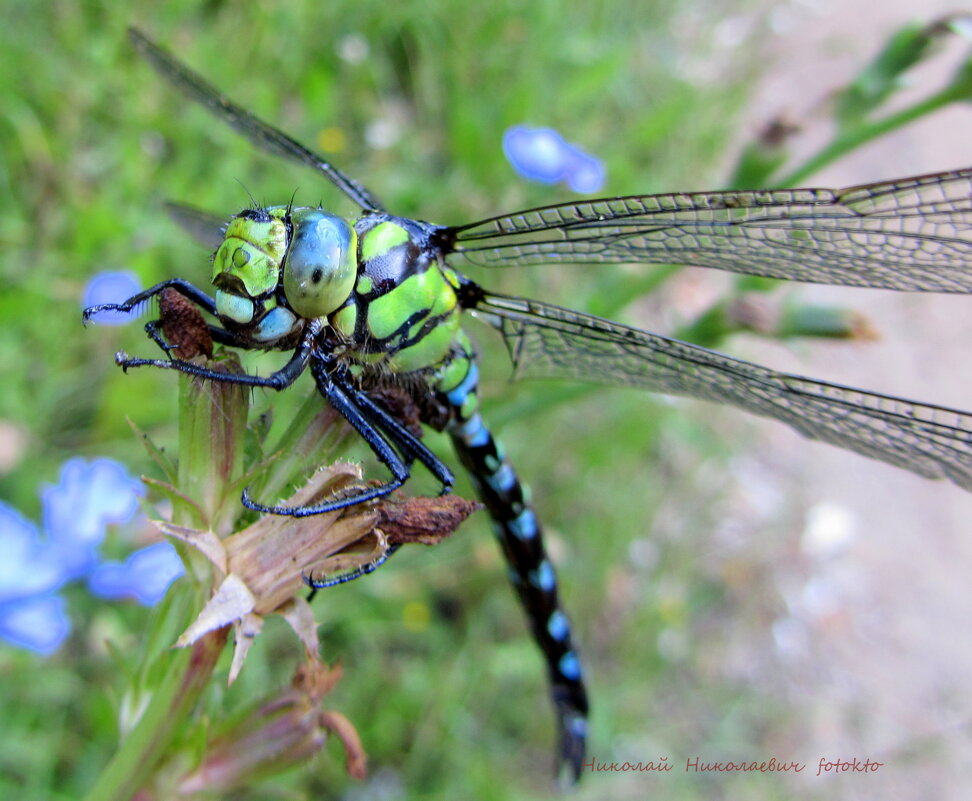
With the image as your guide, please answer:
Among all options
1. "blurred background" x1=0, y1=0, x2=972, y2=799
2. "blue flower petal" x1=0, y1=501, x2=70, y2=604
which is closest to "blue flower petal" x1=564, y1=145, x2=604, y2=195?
"blurred background" x1=0, y1=0, x2=972, y2=799

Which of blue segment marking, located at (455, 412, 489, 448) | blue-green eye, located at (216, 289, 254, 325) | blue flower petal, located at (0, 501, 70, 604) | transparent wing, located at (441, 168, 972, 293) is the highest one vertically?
transparent wing, located at (441, 168, 972, 293)

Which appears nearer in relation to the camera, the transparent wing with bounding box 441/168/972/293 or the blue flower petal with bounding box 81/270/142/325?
the transparent wing with bounding box 441/168/972/293

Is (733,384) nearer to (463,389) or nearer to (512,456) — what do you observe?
(463,389)

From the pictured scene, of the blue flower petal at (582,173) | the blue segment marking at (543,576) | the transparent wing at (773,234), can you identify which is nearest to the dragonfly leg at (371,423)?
the transparent wing at (773,234)

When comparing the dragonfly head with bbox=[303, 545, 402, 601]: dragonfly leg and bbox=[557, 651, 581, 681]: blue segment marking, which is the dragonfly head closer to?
bbox=[303, 545, 402, 601]: dragonfly leg

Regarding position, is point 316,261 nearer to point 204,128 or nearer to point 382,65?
point 204,128

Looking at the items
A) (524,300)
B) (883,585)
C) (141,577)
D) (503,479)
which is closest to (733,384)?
(524,300)

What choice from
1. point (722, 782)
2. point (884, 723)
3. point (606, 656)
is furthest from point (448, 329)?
point (884, 723)
